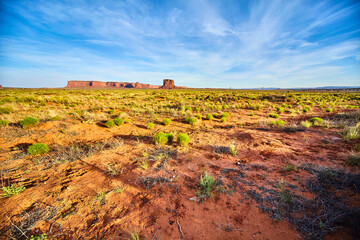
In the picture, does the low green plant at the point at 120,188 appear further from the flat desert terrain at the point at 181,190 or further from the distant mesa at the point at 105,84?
the distant mesa at the point at 105,84

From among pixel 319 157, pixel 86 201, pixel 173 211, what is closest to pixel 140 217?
pixel 173 211

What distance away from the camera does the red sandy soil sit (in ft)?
7.70

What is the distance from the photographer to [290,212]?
8.30 feet

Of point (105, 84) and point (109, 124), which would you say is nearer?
point (109, 124)

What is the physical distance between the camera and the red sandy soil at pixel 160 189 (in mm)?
2346

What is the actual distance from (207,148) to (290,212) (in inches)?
127

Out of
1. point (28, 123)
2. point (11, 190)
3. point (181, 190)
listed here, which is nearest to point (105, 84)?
point (28, 123)

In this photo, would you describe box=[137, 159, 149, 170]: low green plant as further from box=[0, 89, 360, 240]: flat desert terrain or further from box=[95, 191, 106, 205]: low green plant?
box=[95, 191, 106, 205]: low green plant

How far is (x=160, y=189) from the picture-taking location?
3.24 m

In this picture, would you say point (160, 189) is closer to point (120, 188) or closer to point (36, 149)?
point (120, 188)

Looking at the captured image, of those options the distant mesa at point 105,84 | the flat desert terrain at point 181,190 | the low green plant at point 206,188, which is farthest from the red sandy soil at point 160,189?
the distant mesa at point 105,84

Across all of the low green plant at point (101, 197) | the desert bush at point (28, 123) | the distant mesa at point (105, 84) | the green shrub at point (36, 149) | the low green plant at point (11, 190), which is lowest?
the low green plant at point (101, 197)

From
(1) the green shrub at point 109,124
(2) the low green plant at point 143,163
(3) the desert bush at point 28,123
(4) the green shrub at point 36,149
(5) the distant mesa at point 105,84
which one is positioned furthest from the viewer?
(5) the distant mesa at point 105,84

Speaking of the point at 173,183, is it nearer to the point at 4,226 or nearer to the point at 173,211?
the point at 173,211
